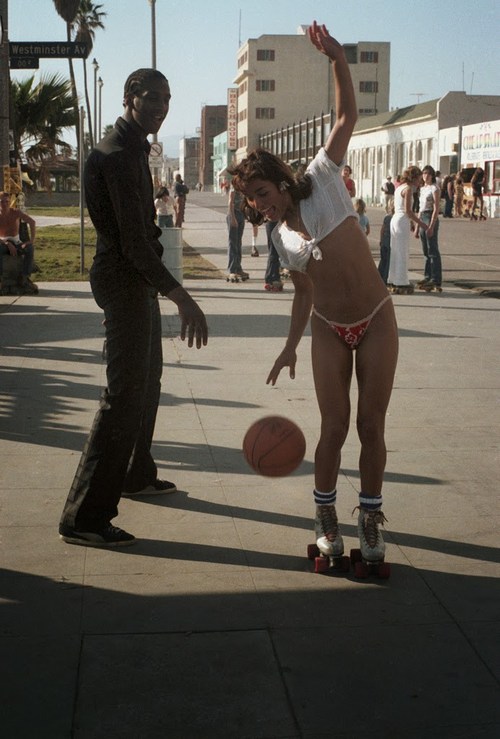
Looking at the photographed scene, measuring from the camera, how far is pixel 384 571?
15.0ft

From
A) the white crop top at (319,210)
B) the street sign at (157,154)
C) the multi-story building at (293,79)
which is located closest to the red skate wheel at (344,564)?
the white crop top at (319,210)

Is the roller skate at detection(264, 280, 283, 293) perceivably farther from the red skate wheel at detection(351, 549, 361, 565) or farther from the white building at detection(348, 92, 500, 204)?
the white building at detection(348, 92, 500, 204)

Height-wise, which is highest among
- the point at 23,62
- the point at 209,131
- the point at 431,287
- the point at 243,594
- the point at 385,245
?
the point at 209,131

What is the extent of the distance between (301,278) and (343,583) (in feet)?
4.31

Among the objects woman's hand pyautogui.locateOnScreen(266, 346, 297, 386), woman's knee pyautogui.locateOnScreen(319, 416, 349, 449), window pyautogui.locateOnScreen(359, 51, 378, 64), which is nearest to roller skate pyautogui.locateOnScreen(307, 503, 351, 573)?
woman's knee pyautogui.locateOnScreen(319, 416, 349, 449)

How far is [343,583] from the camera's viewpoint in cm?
455

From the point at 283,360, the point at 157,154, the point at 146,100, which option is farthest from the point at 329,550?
the point at 157,154

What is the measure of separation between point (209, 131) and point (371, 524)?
18637cm

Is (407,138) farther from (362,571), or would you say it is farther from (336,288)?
(362,571)

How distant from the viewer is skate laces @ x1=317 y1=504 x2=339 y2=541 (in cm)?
471

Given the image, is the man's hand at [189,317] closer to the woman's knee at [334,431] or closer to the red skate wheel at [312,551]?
the woman's knee at [334,431]

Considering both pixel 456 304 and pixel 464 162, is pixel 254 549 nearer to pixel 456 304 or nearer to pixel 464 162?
pixel 456 304

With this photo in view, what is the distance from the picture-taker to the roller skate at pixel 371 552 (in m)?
4.59

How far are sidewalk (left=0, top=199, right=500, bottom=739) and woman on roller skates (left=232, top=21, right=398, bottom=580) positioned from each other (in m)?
0.39
